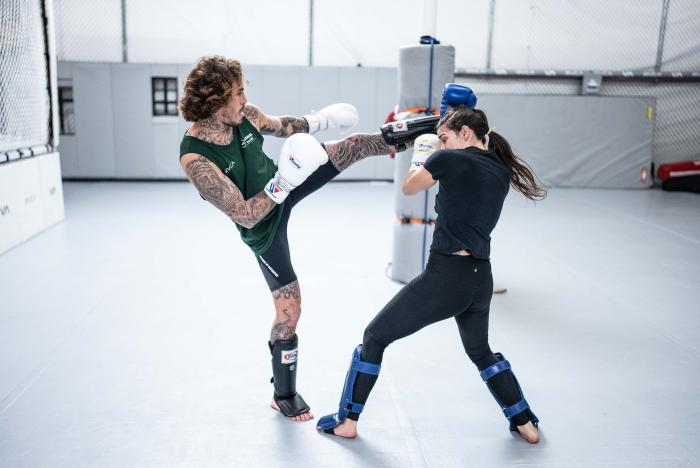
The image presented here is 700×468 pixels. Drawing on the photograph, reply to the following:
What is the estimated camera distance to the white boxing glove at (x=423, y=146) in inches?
109

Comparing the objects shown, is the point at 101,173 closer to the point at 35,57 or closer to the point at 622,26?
the point at 35,57

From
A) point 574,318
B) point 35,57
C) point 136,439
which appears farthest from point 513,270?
point 35,57

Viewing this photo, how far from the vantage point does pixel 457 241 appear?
7.79 ft

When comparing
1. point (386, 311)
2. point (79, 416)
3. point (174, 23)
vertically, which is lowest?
point (79, 416)

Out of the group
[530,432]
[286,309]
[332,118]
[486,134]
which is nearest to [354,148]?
[332,118]

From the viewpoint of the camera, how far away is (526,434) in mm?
2664

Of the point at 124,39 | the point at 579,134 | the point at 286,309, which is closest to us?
the point at 286,309

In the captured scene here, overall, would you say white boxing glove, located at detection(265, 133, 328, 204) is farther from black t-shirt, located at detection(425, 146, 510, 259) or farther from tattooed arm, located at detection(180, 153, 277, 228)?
black t-shirt, located at detection(425, 146, 510, 259)

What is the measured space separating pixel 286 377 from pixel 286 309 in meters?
0.33

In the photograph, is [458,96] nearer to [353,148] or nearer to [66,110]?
[353,148]

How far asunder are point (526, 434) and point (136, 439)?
5.38 feet

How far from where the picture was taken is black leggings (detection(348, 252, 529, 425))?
239cm

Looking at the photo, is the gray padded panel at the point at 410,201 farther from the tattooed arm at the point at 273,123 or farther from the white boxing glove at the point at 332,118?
the tattooed arm at the point at 273,123

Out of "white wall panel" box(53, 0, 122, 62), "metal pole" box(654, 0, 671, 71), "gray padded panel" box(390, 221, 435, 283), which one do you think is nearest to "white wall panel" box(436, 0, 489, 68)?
"metal pole" box(654, 0, 671, 71)
